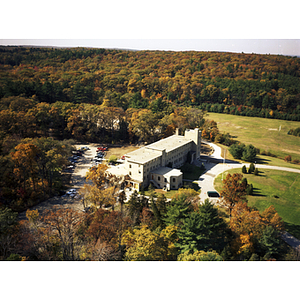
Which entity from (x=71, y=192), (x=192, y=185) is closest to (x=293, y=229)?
(x=192, y=185)

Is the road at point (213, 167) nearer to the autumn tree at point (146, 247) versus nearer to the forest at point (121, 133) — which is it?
the forest at point (121, 133)

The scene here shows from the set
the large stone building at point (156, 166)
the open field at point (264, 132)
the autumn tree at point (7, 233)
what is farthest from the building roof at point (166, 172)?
the autumn tree at point (7, 233)

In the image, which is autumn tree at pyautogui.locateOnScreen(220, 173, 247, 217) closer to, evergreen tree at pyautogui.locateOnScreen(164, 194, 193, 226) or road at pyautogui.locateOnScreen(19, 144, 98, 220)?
evergreen tree at pyautogui.locateOnScreen(164, 194, 193, 226)

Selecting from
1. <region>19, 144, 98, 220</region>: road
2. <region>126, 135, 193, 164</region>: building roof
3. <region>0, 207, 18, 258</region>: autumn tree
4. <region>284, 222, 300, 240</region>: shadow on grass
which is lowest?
<region>284, 222, 300, 240</region>: shadow on grass

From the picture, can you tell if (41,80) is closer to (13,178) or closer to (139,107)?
(139,107)

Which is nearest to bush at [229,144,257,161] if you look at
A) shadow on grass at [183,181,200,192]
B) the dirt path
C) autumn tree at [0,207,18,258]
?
shadow on grass at [183,181,200,192]

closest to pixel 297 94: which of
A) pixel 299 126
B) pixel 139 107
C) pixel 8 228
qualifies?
pixel 299 126
